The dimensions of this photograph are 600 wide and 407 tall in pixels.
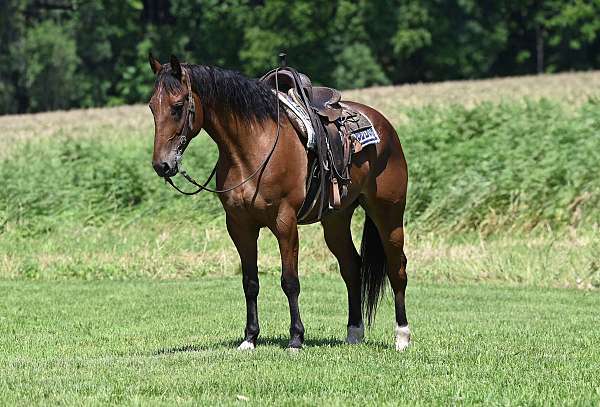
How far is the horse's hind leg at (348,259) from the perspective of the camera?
38.4ft

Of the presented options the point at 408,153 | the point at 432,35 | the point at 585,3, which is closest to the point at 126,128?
the point at 408,153

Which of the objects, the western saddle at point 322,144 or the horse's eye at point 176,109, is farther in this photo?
the western saddle at point 322,144

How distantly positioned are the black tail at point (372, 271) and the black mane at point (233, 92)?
77.0 inches

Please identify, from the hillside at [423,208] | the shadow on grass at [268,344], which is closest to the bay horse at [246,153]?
the shadow on grass at [268,344]

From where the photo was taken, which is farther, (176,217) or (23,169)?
(23,169)

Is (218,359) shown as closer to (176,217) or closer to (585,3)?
(176,217)

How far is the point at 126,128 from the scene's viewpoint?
37.7 meters

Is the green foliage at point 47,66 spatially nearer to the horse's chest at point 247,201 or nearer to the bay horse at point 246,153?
the bay horse at point 246,153

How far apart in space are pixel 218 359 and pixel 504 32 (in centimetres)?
6708

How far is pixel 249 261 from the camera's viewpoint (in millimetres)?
10648

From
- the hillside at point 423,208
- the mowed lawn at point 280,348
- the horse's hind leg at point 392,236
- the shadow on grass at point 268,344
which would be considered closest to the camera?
the mowed lawn at point 280,348

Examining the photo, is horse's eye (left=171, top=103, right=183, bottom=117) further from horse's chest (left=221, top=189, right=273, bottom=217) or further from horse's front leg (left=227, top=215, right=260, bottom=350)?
horse's front leg (left=227, top=215, right=260, bottom=350)

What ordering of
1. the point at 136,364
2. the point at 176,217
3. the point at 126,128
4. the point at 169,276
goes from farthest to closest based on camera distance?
the point at 126,128 → the point at 176,217 → the point at 169,276 → the point at 136,364

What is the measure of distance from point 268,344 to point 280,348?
0.43 meters
